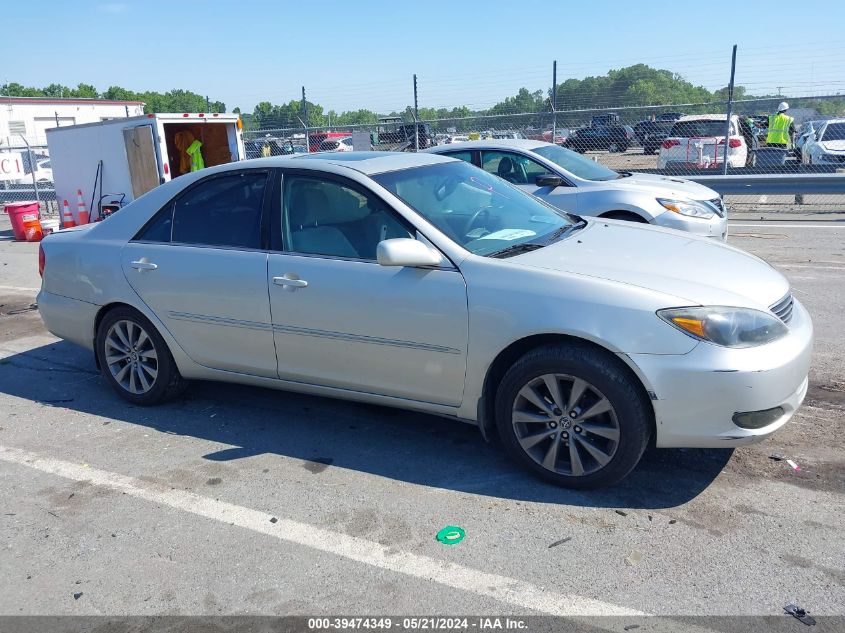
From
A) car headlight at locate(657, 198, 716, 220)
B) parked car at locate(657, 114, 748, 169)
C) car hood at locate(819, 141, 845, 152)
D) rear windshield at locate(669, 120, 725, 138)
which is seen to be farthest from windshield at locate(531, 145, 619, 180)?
rear windshield at locate(669, 120, 725, 138)

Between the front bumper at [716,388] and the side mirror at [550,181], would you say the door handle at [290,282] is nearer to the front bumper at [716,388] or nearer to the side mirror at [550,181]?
the front bumper at [716,388]

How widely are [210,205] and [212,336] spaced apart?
845 mm

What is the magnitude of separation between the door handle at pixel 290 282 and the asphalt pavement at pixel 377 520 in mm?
953

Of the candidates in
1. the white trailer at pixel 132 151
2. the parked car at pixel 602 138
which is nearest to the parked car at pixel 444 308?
the white trailer at pixel 132 151

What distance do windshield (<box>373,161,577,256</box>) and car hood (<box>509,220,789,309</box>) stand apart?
0.23 m

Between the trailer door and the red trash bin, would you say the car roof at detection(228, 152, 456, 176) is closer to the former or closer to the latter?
the trailer door

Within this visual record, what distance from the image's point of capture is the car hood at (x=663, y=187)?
320 inches

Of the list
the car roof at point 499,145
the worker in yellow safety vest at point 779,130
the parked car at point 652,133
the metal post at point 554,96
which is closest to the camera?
the car roof at point 499,145

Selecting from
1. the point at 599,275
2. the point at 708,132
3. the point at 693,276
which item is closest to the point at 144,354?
the point at 599,275

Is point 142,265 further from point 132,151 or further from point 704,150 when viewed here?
point 704,150

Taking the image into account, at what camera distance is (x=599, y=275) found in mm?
3578

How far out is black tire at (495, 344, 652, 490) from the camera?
3.44 meters

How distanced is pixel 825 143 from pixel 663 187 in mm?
11798

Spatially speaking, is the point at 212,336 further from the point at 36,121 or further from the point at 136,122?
the point at 36,121
